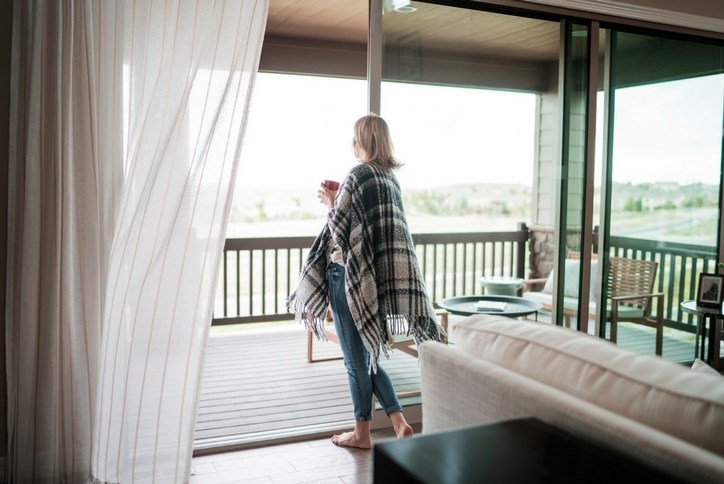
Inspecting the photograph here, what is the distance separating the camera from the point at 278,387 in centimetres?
432

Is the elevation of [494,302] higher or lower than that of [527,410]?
lower

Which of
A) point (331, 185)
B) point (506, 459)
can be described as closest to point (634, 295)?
point (331, 185)

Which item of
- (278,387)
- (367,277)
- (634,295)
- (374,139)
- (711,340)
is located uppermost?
(374,139)

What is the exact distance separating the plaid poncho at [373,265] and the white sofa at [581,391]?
126cm

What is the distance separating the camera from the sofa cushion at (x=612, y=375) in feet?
3.77

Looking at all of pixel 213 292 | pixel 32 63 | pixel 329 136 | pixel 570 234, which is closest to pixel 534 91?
pixel 570 234

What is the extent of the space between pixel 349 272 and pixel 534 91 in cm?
160

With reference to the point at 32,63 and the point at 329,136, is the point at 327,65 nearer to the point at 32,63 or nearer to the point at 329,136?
the point at 329,136

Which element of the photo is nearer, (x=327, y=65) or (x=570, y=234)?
(x=570, y=234)

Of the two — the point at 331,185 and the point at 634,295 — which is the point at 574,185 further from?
the point at 331,185

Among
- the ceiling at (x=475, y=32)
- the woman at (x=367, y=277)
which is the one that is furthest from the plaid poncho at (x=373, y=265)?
the ceiling at (x=475, y=32)

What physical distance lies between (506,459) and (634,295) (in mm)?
3502

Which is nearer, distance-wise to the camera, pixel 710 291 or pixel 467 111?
pixel 467 111

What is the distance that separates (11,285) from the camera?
8.48 ft
